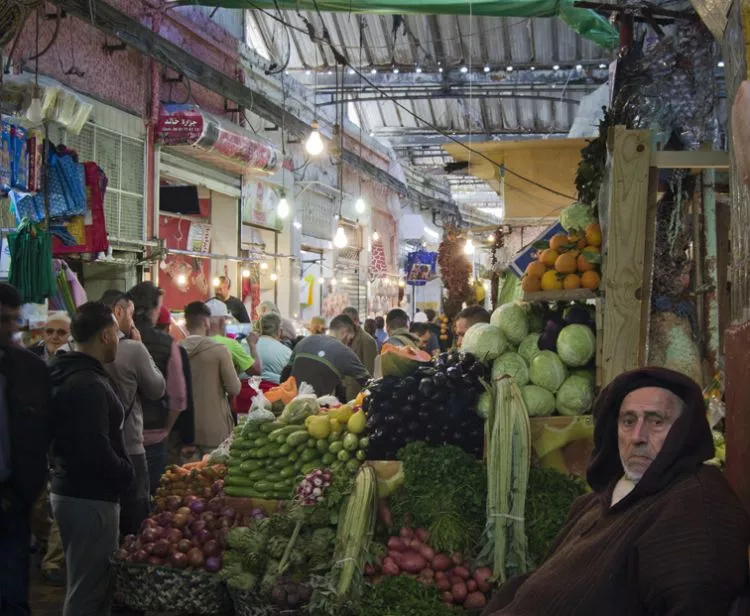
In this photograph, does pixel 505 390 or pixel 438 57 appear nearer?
pixel 505 390

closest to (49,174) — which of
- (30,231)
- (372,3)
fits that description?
(30,231)

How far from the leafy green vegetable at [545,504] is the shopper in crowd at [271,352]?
189 inches

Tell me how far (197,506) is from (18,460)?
78.4 inches

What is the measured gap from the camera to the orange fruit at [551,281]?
5254 millimetres

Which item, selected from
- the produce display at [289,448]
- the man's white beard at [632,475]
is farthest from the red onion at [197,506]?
the man's white beard at [632,475]

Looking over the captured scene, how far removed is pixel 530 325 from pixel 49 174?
532 centimetres

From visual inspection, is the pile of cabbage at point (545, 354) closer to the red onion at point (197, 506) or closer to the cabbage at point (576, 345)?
the cabbage at point (576, 345)

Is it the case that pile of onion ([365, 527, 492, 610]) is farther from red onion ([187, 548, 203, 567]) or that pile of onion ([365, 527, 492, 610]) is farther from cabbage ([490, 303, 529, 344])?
cabbage ([490, 303, 529, 344])

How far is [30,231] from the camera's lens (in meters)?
8.38

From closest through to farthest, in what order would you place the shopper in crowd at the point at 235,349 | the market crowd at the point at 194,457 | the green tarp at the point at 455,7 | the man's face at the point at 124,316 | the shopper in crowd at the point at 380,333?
the market crowd at the point at 194,457
the man's face at the point at 124,316
the shopper in crowd at the point at 235,349
the green tarp at the point at 455,7
the shopper in crowd at the point at 380,333

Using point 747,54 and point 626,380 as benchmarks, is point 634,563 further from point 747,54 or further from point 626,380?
point 747,54

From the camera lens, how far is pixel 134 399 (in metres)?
5.65

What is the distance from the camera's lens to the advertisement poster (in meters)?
15.6

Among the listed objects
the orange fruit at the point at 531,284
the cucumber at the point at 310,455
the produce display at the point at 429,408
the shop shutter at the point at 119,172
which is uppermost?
the shop shutter at the point at 119,172
